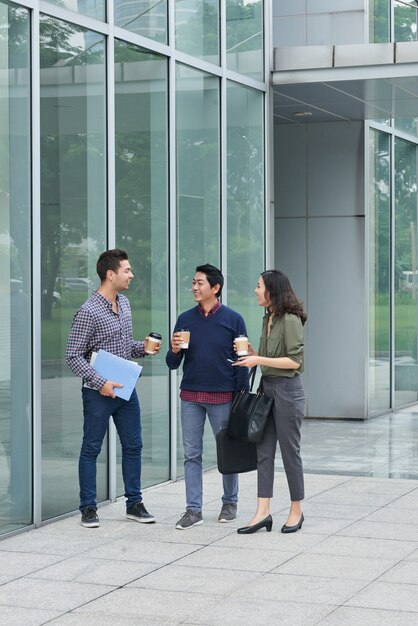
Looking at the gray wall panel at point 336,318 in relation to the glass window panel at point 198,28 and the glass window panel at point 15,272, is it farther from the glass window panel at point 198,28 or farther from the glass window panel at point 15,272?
the glass window panel at point 15,272

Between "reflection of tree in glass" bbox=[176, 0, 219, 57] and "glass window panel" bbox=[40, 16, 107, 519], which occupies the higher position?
"reflection of tree in glass" bbox=[176, 0, 219, 57]

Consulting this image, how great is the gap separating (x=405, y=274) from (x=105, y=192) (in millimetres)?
9424

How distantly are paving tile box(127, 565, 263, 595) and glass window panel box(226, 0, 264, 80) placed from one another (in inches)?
253

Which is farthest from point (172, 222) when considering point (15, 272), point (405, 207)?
point (405, 207)

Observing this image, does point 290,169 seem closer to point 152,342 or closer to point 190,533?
point 152,342

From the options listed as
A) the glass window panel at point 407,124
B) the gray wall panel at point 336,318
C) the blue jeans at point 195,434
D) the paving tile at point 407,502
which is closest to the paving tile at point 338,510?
the paving tile at point 407,502

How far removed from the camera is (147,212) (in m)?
10.8

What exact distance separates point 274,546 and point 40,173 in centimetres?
313

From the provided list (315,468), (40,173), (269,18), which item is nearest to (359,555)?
(40,173)

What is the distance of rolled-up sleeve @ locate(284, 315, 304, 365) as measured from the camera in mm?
8625

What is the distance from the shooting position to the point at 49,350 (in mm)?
9180

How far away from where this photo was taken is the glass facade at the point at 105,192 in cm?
882

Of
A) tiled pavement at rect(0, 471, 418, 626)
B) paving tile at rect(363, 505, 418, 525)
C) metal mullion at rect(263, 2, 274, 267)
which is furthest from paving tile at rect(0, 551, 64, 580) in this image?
metal mullion at rect(263, 2, 274, 267)

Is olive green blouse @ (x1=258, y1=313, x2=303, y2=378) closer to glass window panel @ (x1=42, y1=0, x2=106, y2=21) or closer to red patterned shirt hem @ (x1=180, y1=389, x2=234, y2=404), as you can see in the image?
red patterned shirt hem @ (x1=180, y1=389, x2=234, y2=404)
